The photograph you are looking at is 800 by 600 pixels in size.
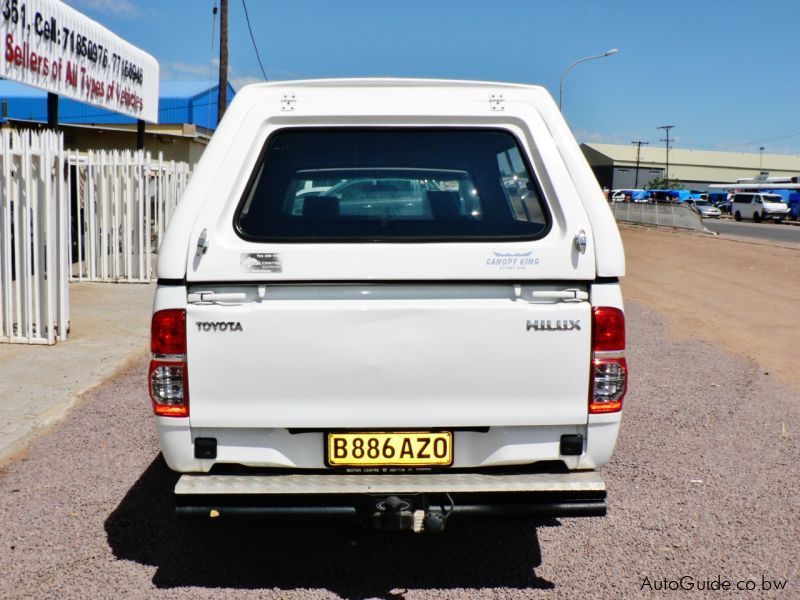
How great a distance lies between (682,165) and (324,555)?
122 metres

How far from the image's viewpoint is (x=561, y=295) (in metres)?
3.13

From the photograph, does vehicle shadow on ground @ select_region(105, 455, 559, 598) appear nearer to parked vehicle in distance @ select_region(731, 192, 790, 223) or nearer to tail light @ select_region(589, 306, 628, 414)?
tail light @ select_region(589, 306, 628, 414)

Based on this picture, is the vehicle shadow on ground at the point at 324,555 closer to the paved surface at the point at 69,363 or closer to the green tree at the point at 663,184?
the paved surface at the point at 69,363

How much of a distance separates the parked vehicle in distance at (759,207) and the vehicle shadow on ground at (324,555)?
50614mm

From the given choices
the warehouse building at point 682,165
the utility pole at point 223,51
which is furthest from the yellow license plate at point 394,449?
the warehouse building at point 682,165

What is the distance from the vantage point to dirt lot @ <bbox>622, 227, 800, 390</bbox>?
951 cm

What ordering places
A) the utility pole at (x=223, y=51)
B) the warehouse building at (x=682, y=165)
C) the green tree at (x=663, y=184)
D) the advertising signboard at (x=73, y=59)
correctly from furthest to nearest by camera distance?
the warehouse building at (x=682, y=165) → the green tree at (x=663, y=184) → the utility pole at (x=223, y=51) → the advertising signboard at (x=73, y=59)

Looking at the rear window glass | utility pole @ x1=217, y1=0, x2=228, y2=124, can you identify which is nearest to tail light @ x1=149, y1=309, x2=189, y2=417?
the rear window glass

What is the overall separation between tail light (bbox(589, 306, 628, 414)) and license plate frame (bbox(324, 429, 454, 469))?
583 mm

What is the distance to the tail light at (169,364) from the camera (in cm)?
309

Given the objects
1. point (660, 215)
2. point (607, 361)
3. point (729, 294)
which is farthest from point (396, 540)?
point (660, 215)

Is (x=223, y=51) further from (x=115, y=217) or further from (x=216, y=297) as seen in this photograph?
(x=216, y=297)

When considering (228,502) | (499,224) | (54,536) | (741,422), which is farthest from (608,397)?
(741,422)

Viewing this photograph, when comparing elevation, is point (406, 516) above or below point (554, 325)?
below
